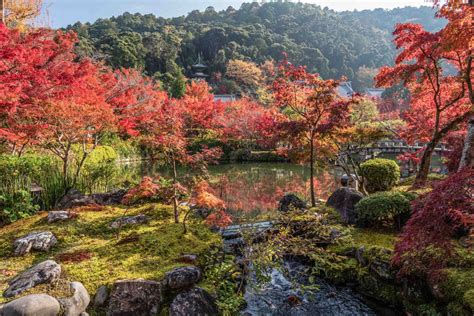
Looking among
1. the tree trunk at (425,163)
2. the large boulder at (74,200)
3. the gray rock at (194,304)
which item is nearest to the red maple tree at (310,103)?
the tree trunk at (425,163)

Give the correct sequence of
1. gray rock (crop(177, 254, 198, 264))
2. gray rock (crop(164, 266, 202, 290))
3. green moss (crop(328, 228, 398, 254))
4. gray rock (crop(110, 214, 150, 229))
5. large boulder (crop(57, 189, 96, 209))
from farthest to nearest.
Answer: large boulder (crop(57, 189, 96, 209)), gray rock (crop(110, 214, 150, 229)), green moss (crop(328, 228, 398, 254)), gray rock (crop(177, 254, 198, 264)), gray rock (crop(164, 266, 202, 290))

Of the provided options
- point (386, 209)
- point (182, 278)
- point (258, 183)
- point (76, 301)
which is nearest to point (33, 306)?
point (76, 301)

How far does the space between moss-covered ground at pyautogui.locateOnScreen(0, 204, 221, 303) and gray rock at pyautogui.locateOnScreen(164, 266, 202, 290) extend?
0.12 meters

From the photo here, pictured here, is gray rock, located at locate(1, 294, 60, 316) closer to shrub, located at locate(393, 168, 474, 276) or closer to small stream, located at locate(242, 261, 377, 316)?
small stream, located at locate(242, 261, 377, 316)

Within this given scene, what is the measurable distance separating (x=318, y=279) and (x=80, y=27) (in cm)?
5526

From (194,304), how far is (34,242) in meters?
2.81

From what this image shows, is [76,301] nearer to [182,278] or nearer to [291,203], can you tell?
[182,278]

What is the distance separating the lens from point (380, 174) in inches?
335

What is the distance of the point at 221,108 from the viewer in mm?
A: 23156

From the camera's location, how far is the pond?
9945mm

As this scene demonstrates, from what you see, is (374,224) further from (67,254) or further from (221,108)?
(221,108)

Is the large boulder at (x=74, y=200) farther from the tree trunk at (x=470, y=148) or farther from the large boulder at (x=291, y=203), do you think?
the tree trunk at (x=470, y=148)

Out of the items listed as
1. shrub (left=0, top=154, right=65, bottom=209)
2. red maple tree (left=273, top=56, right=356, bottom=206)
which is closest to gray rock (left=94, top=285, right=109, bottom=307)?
shrub (left=0, top=154, right=65, bottom=209)

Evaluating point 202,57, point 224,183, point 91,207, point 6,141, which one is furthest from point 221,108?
point 202,57
